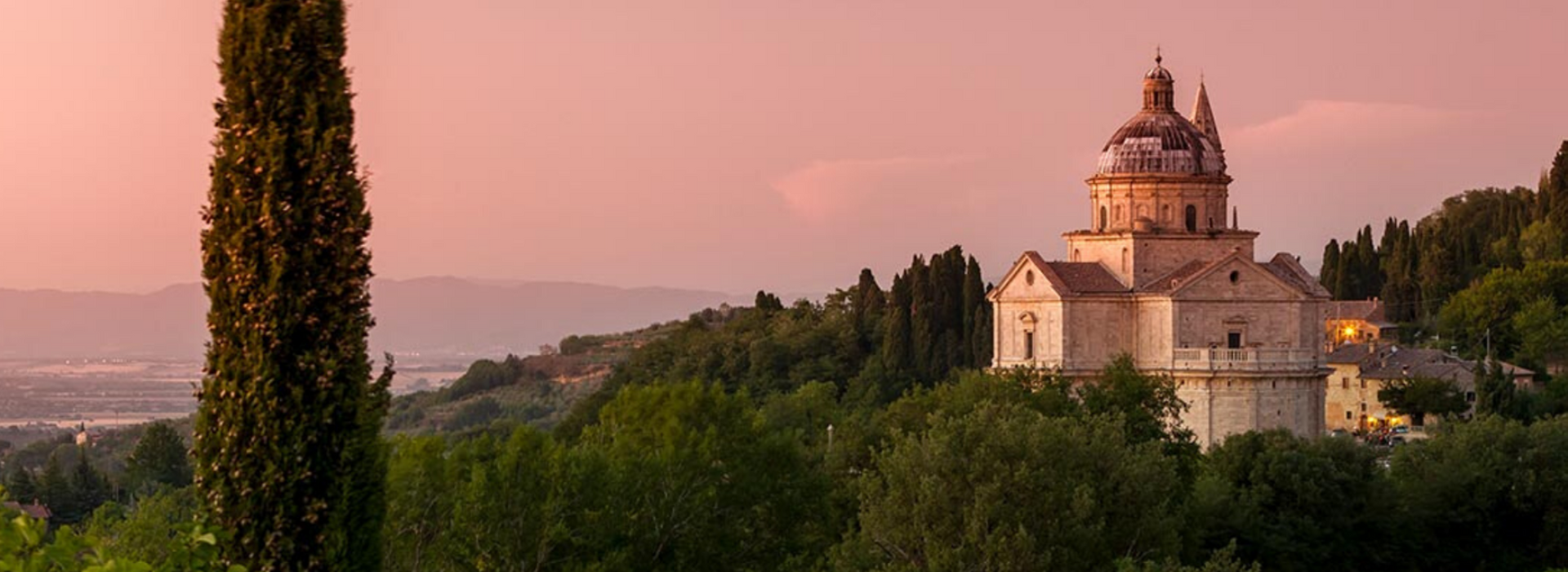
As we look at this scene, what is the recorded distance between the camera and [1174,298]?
177ft

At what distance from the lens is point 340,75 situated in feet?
52.1

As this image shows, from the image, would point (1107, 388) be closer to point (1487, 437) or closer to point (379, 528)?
point (1487, 437)

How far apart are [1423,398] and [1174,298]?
48.1ft

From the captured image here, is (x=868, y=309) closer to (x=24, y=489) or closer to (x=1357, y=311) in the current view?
(x=1357, y=311)

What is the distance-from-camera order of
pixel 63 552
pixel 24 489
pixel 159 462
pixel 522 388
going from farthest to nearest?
pixel 522 388, pixel 159 462, pixel 24 489, pixel 63 552

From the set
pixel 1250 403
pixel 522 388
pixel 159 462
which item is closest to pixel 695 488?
pixel 1250 403

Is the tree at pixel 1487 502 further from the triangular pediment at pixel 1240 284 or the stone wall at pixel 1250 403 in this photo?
the triangular pediment at pixel 1240 284

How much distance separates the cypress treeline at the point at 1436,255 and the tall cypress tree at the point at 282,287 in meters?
68.3

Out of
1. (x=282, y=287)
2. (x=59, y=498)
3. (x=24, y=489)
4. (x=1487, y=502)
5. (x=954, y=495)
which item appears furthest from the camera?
(x=24, y=489)

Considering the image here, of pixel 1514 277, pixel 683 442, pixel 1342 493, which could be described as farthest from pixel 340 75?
pixel 1514 277

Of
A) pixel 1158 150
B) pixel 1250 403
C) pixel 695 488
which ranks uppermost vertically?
pixel 1158 150

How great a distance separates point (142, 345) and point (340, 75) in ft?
603

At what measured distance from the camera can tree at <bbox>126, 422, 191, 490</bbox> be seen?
65750 millimetres

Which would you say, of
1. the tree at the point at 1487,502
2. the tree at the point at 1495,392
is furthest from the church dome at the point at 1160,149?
the tree at the point at 1487,502
